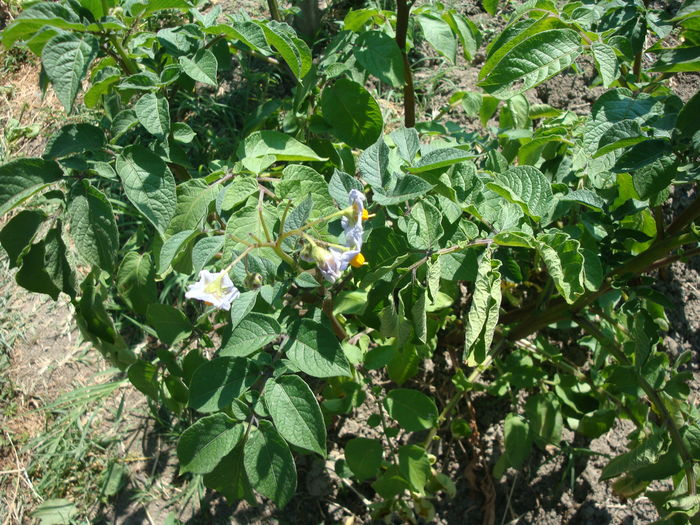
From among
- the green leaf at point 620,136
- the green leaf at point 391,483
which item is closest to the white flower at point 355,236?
the green leaf at point 620,136

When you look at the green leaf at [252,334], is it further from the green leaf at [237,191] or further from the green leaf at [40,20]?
the green leaf at [40,20]

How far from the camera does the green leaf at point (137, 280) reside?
141cm

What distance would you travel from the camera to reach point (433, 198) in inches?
48.0

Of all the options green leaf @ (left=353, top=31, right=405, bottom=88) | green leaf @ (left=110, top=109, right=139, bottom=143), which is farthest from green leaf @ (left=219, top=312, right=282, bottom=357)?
green leaf @ (left=353, top=31, right=405, bottom=88)

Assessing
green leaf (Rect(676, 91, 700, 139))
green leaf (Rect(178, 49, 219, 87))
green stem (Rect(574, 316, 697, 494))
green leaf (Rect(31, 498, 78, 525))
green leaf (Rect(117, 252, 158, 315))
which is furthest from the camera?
green leaf (Rect(31, 498, 78, 525))

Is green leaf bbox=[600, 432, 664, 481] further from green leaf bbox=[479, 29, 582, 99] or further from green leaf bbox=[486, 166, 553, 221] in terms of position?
green leaf bbox=[479, 29, 582, 99]

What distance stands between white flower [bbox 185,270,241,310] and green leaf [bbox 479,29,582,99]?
0.58 meters

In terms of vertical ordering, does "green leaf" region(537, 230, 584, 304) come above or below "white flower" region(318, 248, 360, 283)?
below

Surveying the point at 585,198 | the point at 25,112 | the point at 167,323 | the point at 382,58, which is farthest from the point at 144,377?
the point at 25,112

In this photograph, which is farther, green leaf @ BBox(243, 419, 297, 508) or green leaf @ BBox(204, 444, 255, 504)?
green leaf @ BBox(204, 444, 255, 504)

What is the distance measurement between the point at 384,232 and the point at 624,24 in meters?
0.62

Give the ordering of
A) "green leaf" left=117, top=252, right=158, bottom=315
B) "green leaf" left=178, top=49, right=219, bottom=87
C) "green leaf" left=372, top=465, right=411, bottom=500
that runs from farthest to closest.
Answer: "green leaf" left=372, top=465, right=411, bottom=500 → "green leaf" left=117, top=252, right=158, bottom=315 → "green leaf" left=178, top=49, right=219, bottom=87

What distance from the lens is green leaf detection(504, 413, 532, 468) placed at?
1.64 metres

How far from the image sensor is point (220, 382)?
3.74ft
